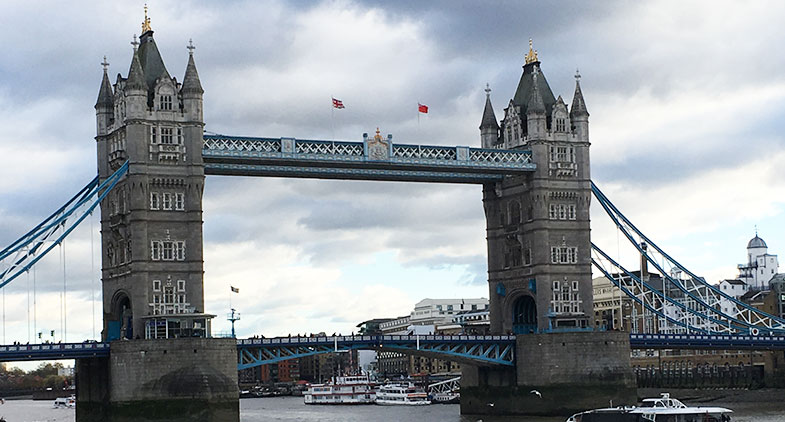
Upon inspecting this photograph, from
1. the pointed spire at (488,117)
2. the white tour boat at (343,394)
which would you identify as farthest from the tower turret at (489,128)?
the white tour boat at (343,394)

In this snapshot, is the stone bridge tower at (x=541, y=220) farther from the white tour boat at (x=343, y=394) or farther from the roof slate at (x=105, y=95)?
the white tour boat at (x=343, y=394)

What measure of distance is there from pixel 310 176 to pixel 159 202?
13626mm

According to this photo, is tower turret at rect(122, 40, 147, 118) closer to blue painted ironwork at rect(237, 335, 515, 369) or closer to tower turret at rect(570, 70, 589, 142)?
blue painted ironwork at rect(237, 335, 515, 369)

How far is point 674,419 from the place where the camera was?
83.1m

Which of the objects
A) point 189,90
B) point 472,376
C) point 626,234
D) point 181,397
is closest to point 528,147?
point 626,234

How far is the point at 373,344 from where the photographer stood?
109m

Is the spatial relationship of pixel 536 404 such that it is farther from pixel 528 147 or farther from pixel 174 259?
pixel 174 259

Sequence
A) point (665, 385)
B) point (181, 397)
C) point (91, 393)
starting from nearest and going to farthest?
point (181, 397) < point (91, 393) < point (665, 385)

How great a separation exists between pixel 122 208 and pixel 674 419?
1758 inches

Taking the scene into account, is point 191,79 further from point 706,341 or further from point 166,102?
point 706,341

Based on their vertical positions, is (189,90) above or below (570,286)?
above

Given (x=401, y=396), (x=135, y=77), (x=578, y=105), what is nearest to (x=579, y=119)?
(x=578, y=105)

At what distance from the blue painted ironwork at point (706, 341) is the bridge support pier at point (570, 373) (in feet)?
15.4

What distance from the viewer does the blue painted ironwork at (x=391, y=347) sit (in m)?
106
